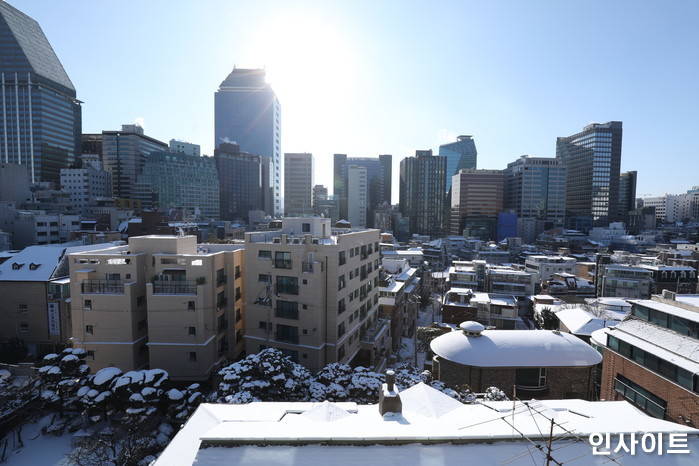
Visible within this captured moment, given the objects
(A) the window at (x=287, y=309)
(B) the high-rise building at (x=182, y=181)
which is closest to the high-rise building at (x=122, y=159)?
(B) the high-rise building at (x=182, y=181)

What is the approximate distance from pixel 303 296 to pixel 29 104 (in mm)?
160998

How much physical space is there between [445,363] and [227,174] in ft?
593

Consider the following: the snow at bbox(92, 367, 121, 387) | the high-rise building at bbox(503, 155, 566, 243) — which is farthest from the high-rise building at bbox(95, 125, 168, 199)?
the high-rise building at bbox(503, 155, 566, 243)

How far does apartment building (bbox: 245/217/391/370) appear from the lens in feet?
106

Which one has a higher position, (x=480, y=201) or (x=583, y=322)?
(x=480, y=201)

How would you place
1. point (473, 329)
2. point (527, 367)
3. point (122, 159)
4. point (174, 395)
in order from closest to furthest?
point (174, 395) < point (527, 367) < point (473, 329) < point (122, 159)

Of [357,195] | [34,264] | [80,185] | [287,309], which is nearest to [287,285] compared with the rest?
[287,309]

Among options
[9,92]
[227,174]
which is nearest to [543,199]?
[227,174]

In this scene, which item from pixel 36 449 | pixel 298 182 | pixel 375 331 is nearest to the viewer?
pixel 36 449

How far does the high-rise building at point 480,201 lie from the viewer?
173 metres

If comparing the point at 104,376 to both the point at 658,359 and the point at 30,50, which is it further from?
the point at 30,50

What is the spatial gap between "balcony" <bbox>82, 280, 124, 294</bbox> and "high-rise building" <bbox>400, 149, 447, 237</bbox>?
548 feet

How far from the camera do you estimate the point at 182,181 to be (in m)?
160

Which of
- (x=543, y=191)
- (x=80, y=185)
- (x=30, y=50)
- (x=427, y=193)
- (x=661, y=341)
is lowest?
(x=661, y=341)
